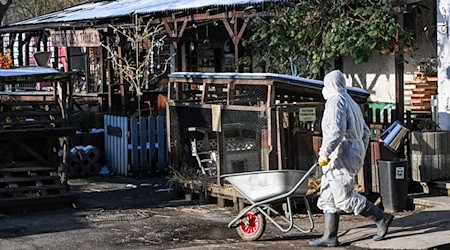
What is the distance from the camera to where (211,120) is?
13.9 metres

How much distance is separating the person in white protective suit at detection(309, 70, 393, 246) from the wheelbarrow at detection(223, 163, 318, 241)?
9.2 inches

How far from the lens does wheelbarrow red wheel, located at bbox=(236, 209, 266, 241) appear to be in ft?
35.1

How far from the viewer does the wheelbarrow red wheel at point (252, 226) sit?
10.7 metres

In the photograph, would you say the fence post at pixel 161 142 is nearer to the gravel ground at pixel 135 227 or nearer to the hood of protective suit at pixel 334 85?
the gravel ground at pixel 135 227

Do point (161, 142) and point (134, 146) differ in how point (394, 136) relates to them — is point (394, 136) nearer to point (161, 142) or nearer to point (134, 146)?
point (161, 142)

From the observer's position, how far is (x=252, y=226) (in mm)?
10836

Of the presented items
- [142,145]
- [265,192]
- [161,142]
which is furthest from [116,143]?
[265,192]

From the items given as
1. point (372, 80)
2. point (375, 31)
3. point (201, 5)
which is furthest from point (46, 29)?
point (375, 31)

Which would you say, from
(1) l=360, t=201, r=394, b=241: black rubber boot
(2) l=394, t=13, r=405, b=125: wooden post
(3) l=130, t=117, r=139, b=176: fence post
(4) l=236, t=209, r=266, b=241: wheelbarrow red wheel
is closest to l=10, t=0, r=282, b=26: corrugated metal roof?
(3) l=130, t=117, r=139, b=176: fence post

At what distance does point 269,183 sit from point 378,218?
4.33 feet

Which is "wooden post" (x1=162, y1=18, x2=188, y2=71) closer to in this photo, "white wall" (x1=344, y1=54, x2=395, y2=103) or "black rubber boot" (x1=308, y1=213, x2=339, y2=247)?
"white wall" (x1=344, y1=54, x2=395, y2=103)

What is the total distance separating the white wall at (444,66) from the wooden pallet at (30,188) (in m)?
5.87

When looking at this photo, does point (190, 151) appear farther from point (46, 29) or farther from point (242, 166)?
point (46, 29)

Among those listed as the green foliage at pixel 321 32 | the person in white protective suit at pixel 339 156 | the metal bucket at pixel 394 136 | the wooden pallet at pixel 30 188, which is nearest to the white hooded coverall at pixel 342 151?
the person in white protective suit at pixel 339 156
